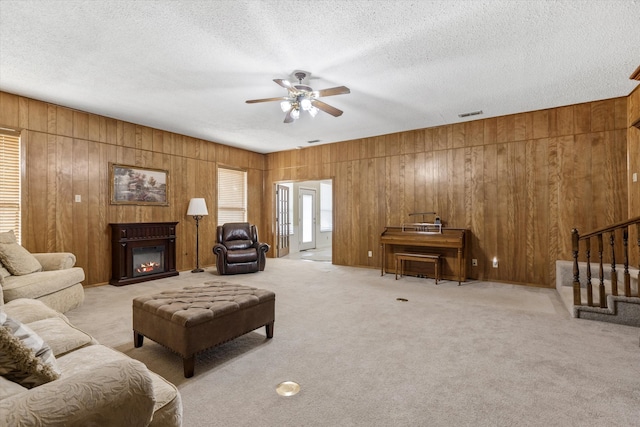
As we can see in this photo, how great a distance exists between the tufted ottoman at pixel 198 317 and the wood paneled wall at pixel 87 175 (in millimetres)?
3107

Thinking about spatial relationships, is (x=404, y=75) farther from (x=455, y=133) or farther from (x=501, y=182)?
(x=501, y=182)

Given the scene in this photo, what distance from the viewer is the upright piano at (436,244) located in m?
5.06

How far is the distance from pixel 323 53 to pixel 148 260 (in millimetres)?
4450

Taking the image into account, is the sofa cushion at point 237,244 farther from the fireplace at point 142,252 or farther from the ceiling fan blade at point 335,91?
the ceiling fan blade at point 335,91

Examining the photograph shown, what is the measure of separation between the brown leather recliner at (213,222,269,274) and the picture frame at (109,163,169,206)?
4.17 feet

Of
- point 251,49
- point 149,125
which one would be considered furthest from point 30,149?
point 251,49

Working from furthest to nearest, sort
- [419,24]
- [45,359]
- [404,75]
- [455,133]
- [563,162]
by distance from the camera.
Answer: [455,133] < [563,162] < [404,75] < [419,24] < [45,359]

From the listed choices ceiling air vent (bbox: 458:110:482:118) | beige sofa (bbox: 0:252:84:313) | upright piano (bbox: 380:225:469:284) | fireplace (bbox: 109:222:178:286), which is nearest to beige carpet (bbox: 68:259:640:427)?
beige sofa (bbox: 0:252:84:313)

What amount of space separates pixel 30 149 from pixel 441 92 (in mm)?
5611

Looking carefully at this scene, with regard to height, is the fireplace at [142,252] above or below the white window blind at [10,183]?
below

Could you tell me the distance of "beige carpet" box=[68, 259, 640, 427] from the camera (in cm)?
179

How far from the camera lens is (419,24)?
8.71 feet

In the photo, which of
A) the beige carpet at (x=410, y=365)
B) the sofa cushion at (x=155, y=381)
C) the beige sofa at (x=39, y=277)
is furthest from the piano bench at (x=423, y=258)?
the beige sofa at (x=39, y=277)

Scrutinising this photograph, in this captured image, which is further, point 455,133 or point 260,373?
point 455,133
